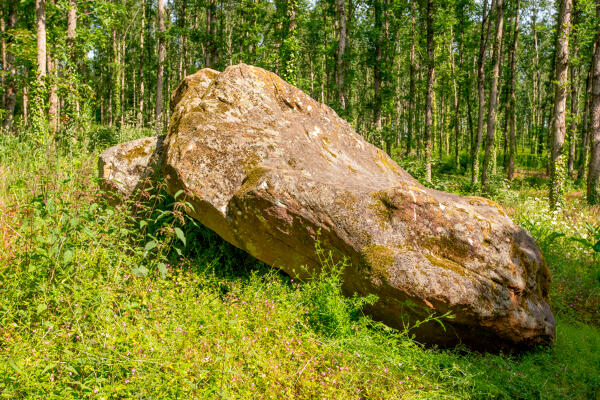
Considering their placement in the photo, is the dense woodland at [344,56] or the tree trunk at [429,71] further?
the tree trunk at [429,71]

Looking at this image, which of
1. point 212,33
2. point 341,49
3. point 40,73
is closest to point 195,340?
point 40,73

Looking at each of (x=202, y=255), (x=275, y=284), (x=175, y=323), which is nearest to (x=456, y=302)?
(x=275, y=284)

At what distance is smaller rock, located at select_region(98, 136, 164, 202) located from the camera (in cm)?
560

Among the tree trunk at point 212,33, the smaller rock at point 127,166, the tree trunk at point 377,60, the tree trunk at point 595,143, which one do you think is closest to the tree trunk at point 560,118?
the tree trunk at point 595,143

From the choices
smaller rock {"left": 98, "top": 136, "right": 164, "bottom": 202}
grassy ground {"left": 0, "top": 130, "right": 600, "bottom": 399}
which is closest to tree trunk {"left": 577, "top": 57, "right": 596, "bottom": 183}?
grassy ground {"left": 0, "top": 130, "right": 600, "bottom": 399}

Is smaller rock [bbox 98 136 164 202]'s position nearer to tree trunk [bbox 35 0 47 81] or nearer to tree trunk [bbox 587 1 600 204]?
tree trunk [bbox 35 0 47 81]

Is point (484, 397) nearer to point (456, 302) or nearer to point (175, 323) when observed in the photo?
point (456, 302)

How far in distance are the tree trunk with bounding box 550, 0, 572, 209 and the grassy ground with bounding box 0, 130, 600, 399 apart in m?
6.55

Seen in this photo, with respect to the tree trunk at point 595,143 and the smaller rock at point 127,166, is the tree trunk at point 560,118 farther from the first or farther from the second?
the smaller rock at point 127,166

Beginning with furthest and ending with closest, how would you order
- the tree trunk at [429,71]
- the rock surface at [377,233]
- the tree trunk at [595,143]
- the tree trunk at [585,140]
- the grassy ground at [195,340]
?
the tree trunk at [585,140] < the tree trunk at [429,71] < the tree trunk at [595,143] < the rock surface at [377,233] < the grassy ground at [195,340]

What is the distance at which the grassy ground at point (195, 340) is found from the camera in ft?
8.93

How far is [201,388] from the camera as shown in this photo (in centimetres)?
281

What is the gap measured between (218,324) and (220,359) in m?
0.70

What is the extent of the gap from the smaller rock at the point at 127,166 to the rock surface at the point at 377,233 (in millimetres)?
911
